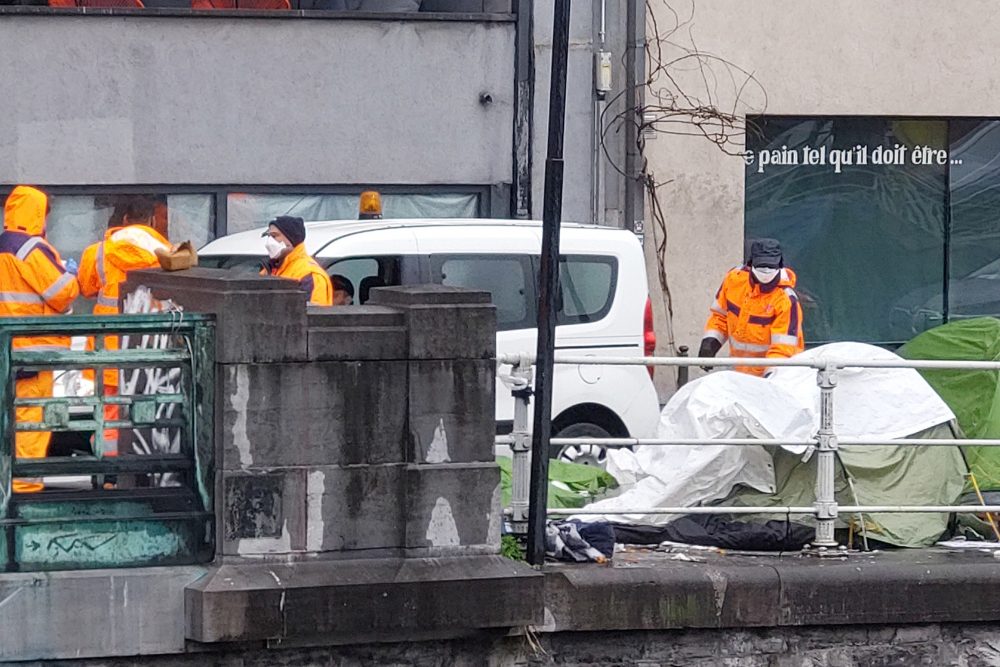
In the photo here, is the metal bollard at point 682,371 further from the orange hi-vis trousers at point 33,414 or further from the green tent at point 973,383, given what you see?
the orange hi-vis trousers at point 33,414

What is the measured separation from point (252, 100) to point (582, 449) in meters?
5.79

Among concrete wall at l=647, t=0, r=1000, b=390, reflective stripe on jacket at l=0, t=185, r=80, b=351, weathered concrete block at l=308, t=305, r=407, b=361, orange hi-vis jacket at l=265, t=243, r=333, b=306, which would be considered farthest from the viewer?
concrete wall at l=647, t=0, r=1000, b=390

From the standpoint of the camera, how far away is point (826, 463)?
7.74 meters

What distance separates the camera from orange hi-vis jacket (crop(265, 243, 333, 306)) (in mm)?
8742

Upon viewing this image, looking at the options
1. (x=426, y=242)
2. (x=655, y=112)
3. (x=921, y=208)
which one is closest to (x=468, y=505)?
(x=426, y=242)

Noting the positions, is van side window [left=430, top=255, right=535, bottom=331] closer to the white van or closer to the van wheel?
the white van

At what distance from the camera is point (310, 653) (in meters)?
6.59

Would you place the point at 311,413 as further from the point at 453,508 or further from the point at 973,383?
the point at 973,383

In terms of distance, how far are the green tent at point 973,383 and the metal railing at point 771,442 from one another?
84 centimetres

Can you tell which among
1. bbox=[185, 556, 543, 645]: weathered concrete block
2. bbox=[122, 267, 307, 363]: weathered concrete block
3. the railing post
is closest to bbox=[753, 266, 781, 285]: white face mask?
the railing post

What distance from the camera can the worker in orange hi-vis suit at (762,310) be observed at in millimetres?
10297

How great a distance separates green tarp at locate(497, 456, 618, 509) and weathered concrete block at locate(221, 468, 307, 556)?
6.85 feet

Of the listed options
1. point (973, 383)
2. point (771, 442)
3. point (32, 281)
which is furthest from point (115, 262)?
point (973, 383)

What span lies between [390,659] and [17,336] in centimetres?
185
